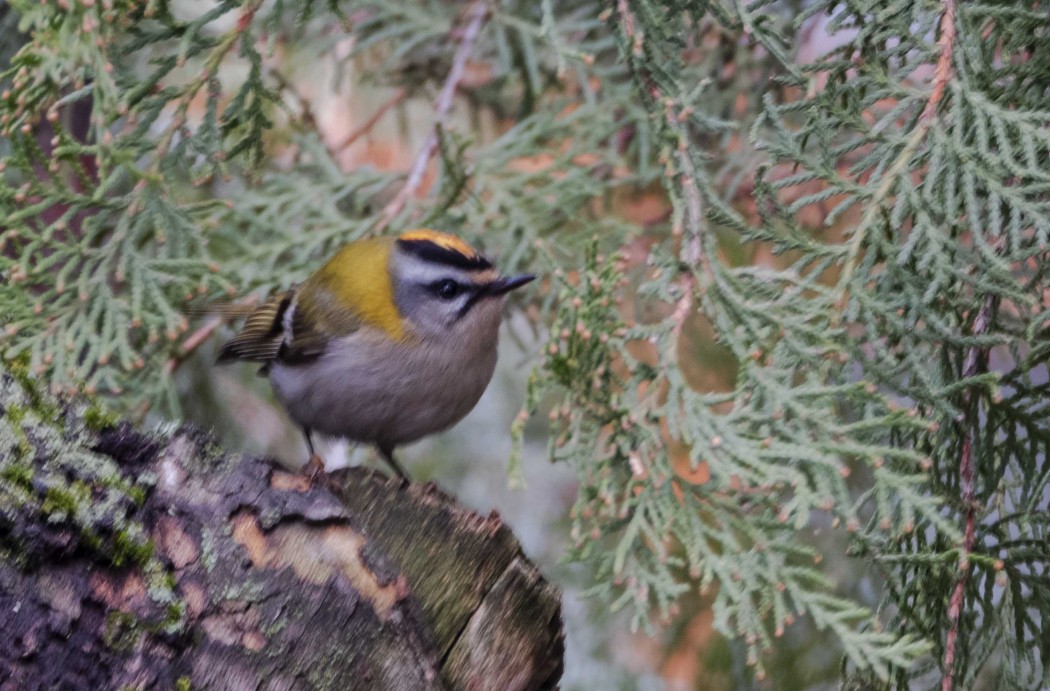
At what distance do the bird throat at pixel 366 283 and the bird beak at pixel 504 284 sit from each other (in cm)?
23

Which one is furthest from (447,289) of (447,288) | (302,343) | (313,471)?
(313,471)

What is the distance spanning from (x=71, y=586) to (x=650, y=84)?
145cm

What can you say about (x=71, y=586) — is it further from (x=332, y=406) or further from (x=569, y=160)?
(x=569, y=160)

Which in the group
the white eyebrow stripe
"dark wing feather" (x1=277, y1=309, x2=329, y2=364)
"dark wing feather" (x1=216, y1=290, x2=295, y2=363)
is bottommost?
"dark wing feather" (x1=216, y1=290, x2=295, y2=363)

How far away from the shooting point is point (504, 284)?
8.39 ft

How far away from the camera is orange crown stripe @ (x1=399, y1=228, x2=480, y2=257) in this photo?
260 centimetres

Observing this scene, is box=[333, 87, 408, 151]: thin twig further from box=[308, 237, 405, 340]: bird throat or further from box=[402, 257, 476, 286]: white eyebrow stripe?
box=[402, 257, 476, 286]: white eyebrow stripe

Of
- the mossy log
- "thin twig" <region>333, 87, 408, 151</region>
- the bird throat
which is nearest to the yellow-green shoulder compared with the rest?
the bird throat

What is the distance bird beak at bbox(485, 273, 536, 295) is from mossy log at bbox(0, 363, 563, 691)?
0.92 m

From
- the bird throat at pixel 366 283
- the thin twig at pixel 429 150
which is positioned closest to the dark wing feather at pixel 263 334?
the bird throat at pixel 366 283

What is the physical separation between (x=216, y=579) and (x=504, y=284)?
4.18 ft

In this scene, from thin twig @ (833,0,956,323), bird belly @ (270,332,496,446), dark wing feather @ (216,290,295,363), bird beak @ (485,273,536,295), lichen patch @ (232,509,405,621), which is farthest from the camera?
dark wing feather @ (216,290,295,363)

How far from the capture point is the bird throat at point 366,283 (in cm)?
266

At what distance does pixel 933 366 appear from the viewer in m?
2.13
